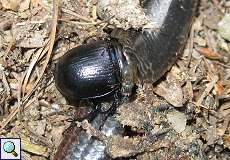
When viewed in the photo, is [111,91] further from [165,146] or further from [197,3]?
[197,3]

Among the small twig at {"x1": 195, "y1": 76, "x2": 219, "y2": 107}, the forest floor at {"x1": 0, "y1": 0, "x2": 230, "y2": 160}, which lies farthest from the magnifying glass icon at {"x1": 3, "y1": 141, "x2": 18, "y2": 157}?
the small twig at {"x1": 195, "y1": 76, "x2": 219, "y2": 107}

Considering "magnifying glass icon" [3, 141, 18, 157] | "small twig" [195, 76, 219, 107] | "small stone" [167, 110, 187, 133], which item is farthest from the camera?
"small twig" [195, 76, 219, 107]

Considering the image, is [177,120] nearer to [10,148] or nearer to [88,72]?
[88,72]

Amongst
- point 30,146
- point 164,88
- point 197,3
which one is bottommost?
point 30,146

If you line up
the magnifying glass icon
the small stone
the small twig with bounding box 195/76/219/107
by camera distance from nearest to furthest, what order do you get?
the magnifying glass icon, the small stone, the small twig with bounding box 195/76/219/107

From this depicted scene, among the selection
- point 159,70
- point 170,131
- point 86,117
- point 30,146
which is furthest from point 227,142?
point 30,146

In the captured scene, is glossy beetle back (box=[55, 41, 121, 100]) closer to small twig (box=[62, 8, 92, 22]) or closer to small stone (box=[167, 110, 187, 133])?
small twig (box=[62, 8, 92, 22])

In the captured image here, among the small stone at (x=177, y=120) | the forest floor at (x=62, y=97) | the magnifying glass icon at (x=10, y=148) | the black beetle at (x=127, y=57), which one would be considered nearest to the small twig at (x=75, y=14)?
the forest floor at (x=62, y=97)

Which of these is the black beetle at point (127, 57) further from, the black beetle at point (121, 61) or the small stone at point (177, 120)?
the small stone at point (177, 120)
